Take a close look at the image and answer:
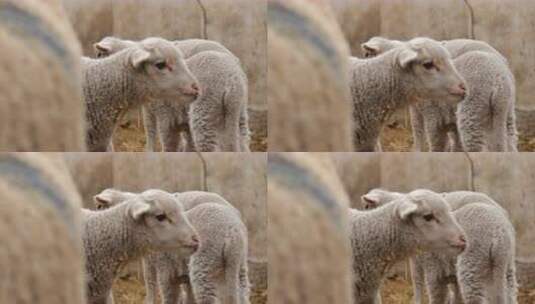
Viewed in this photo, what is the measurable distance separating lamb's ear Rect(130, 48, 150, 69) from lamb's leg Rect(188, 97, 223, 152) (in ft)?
0.78

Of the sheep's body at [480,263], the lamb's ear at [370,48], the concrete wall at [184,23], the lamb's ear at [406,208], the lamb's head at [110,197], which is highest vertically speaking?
the concrete wall at [184,23]

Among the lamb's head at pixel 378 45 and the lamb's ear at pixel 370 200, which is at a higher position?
the lamb's head at pixel 378 45

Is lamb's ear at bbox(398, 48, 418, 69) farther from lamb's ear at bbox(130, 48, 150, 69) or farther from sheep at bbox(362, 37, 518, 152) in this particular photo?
lamb's ear at bbox(130, 48, 150, 69)

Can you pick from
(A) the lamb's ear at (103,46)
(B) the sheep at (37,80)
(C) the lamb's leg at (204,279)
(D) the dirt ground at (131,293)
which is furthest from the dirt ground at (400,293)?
(A) the lamb's ear at (103,46)

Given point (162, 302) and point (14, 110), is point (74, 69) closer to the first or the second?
point (14, 110)

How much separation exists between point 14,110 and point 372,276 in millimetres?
1399

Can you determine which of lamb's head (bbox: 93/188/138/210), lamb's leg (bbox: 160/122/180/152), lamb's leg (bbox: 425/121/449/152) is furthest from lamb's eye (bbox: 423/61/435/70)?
lamb's head (bbox: 93/188/138/210)

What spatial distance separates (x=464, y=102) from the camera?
4738 millimetres

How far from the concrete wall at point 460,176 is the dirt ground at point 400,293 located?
143mm

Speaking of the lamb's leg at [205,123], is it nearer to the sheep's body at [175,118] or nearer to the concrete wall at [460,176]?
the sheep's body at [175,118]

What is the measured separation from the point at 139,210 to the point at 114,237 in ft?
0.53

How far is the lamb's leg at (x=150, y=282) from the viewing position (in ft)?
15.5

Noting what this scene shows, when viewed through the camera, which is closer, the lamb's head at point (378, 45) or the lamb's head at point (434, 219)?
the lamb's head at point (434, 219)

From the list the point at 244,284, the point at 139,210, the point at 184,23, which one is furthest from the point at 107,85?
the point at 244,284
